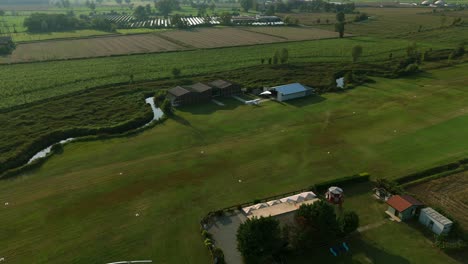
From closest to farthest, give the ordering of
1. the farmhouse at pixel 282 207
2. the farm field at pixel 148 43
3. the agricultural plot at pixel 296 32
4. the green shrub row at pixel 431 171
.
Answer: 1. the farmhouse at pixel 282 207
2. the green shrub row at pixel 431 171
3. the farm field at pixel 148 43
4. the agricultural plot at pixel 296 32

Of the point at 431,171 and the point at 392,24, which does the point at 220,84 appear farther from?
the point at 392,24

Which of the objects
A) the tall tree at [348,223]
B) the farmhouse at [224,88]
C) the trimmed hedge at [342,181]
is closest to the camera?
the tall tree at [348,223]

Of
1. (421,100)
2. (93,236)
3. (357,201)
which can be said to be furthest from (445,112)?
(93,236)

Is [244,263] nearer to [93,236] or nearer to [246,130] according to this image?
[93,236]

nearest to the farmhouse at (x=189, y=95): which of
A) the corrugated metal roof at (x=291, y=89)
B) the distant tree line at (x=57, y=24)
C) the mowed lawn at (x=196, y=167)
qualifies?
the mowed lawn at (x=196, y=167)

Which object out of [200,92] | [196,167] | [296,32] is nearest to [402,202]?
[196,167]

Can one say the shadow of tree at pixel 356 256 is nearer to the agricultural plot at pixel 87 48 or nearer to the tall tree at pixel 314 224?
the tall tree at pixel 314 224

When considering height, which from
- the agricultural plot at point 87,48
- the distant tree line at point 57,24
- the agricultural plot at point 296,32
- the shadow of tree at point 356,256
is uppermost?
the distant tree line at point 57,24
